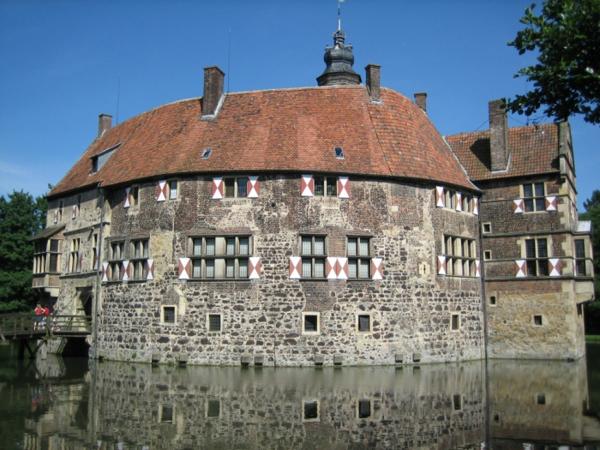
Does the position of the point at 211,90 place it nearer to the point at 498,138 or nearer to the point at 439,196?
the point at 439,196

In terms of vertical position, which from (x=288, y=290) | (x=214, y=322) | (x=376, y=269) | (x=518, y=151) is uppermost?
(x=518, y=151)

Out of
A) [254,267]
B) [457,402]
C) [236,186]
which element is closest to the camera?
[457,402]

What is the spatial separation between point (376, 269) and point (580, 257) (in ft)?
32.5

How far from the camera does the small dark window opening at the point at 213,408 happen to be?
493 inches

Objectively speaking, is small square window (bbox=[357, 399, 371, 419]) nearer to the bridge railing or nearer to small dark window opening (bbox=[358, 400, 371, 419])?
small dark window opening (bbox=[358, 400, 371, 419])

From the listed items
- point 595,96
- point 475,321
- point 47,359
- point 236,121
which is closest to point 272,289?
point 236,121

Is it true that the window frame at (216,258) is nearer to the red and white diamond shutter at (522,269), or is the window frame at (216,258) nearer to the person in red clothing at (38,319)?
the person in red clothing at (38,319)

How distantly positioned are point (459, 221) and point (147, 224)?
12298 millimetres

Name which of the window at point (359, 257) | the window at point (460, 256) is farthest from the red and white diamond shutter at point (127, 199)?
the window at point (460, 256)

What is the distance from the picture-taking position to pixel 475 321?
25422 mm

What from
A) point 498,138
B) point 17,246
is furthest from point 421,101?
point 17,246

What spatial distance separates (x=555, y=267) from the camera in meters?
25.5

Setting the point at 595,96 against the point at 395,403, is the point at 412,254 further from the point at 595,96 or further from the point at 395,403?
the point at 595,96

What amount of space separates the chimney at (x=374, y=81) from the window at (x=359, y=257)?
6.73 meters
